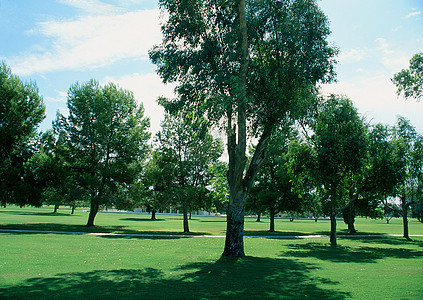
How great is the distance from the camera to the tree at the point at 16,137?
2878cm

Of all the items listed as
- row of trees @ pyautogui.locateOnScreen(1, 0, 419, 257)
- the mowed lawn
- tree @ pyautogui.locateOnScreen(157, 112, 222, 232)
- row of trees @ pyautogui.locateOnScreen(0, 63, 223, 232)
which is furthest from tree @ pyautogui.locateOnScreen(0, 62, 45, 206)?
row of trees @ pyautogui.locateOnScreen(1, 0, 419, 257)

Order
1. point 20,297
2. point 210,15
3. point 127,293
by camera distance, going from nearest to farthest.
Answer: point 20,297 < point 127,293 < point 210,15

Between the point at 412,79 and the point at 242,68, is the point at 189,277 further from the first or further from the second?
the point at 412,79

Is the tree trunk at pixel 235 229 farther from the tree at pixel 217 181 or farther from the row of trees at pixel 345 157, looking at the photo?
the tree at pixel 217 181

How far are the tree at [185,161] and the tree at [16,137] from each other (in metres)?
12.7

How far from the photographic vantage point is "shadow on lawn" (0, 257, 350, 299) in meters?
7.47

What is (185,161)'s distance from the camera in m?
33.8

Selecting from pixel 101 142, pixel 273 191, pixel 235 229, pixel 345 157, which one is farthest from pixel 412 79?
pixel 101 142

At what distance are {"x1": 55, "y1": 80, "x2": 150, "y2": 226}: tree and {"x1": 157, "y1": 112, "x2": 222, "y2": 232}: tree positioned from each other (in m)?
3.31

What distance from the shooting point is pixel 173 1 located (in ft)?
51.0

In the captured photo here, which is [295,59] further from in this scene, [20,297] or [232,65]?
[20,297]

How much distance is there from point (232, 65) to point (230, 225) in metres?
7.84

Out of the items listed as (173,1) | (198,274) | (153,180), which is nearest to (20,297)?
(198,274)

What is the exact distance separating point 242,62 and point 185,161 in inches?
789
